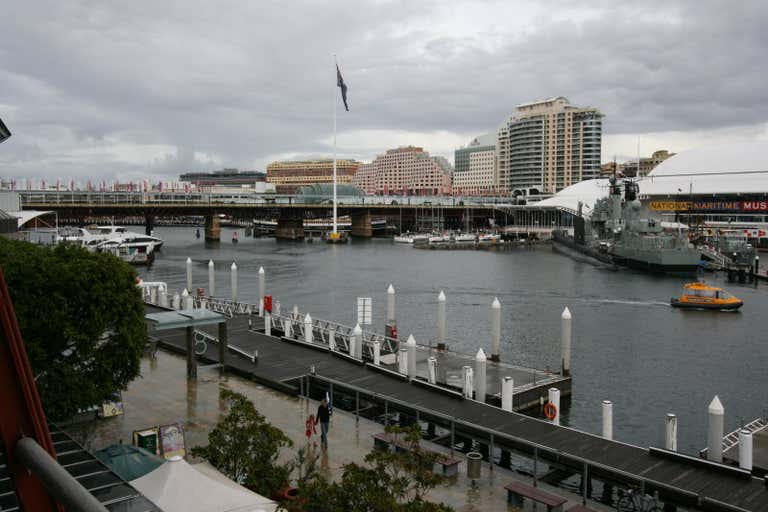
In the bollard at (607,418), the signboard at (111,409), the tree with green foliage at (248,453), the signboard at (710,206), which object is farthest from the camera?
the signboard at (710,206)

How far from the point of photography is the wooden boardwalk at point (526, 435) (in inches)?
593

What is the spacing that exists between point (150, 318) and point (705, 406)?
2210 cm

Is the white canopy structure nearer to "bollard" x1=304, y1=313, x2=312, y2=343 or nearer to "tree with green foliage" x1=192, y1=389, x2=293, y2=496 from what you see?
"bollard" x1=304, y1=313, x2=312, y2=343

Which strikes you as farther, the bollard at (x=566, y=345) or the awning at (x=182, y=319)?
the bollard at (x=566, y=345)

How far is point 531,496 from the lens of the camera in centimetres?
1439

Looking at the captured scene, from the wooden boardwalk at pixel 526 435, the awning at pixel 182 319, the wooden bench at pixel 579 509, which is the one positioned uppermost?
the awning at pixel 182 319

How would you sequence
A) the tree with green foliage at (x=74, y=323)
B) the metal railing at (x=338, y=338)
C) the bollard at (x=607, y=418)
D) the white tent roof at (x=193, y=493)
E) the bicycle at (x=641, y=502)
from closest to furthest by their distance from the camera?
the white tent roof at (x=193, y=493), the bicycle at (x=641, y=502), the tree with green foliage at (x=74, y=323), the bollard at (x=607, y=418), the metal railing at (x=338, y=338)

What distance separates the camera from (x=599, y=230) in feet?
353

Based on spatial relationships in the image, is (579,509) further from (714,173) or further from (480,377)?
(714,173)

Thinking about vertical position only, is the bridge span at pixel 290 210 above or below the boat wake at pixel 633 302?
above

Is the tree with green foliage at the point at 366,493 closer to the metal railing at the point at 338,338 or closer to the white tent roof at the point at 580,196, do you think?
the metal railing at the point at 338,338

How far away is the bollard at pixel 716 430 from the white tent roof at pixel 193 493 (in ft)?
40.4

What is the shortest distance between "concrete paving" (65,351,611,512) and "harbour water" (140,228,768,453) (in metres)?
8.93

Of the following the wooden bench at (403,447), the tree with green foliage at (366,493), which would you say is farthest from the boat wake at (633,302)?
the tree with green foliage at (366,493)
